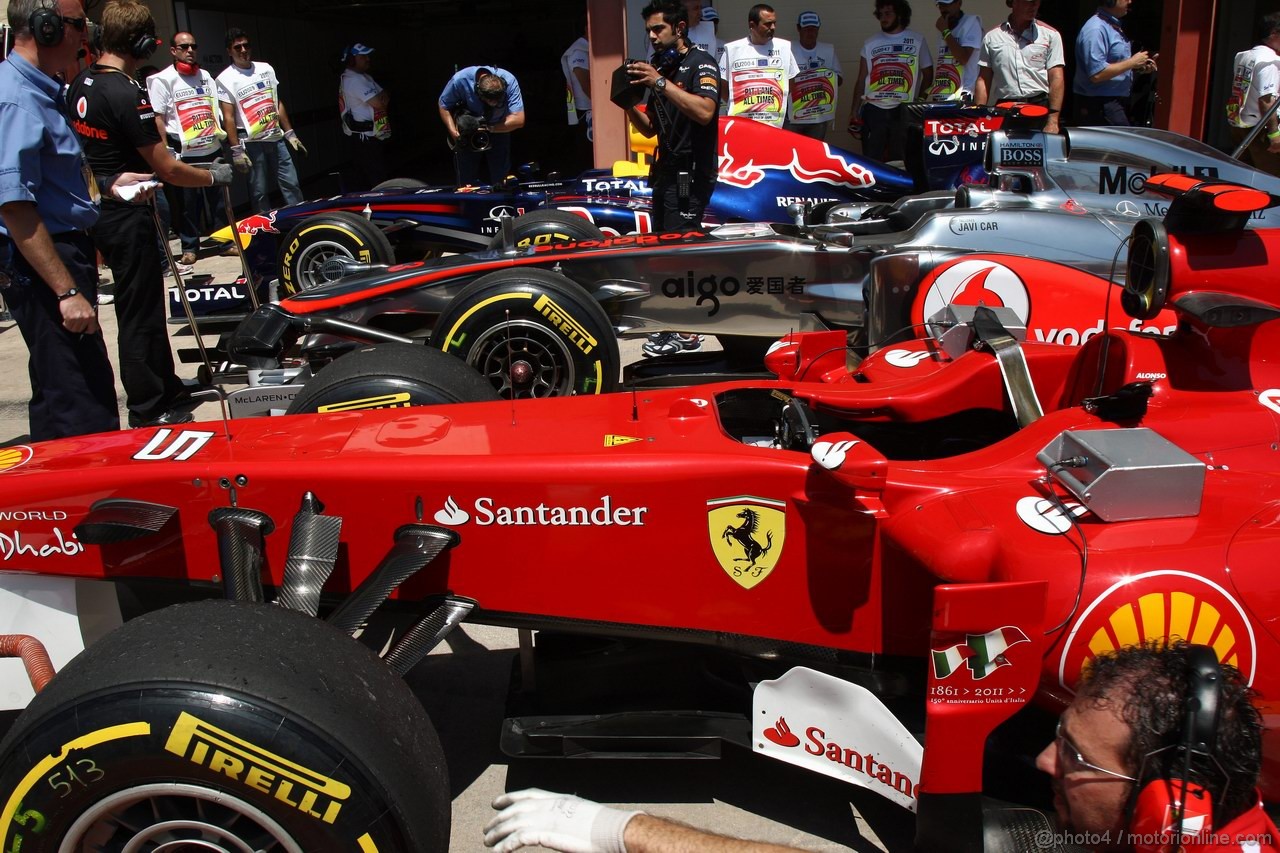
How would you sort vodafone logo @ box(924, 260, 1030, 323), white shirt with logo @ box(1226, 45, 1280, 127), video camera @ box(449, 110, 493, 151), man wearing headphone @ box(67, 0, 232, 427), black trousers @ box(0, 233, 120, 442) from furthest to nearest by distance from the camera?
video camera @ box(449, 110, 493, 151) → white shirt with logo @ box(1226, 45, 1280, 127) → man wearing headphone @ box(67, 0, 232, 427) → vodafone logo @ box(924, 260, 1030, 323) → black trousers @ box(0, 233, 120, 442)

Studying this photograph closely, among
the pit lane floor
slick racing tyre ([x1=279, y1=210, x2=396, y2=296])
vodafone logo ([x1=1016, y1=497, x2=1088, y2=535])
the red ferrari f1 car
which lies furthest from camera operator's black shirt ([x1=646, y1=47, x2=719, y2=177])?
vodafone logo ([x1=1016, y1=497, x2=1088, y2=535])

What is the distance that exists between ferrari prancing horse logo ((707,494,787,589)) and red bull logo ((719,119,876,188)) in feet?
17.0

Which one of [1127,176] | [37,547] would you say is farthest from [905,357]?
[1127,176]

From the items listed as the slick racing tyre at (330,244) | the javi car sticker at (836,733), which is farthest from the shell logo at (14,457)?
the slick racing tyre at (330,244)

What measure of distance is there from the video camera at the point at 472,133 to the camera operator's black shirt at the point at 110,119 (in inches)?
181

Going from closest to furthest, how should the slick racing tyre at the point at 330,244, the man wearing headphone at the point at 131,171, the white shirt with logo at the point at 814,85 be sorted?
the man wearing headphone at the point at 131,171 < the slick racing tyre at the point at 330,244 < the white shirt with logo at the point at 814,85

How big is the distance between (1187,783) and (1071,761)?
0.17 m

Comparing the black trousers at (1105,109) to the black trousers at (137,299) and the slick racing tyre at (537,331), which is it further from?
the black trousers at (137,299)

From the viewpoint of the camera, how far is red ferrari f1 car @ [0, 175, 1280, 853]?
2010mm

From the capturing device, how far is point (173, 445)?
2.84 meters

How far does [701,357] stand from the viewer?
5.68 metres

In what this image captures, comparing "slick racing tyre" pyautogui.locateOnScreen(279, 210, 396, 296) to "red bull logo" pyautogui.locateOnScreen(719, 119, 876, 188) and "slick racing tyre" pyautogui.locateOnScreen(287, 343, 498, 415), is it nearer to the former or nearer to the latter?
"red bull logo" pyautogui.locateOnScreen(719, 119, 876, 188)

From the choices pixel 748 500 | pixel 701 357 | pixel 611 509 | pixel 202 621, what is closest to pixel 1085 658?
pixel 748 500

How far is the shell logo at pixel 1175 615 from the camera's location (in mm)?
2291
